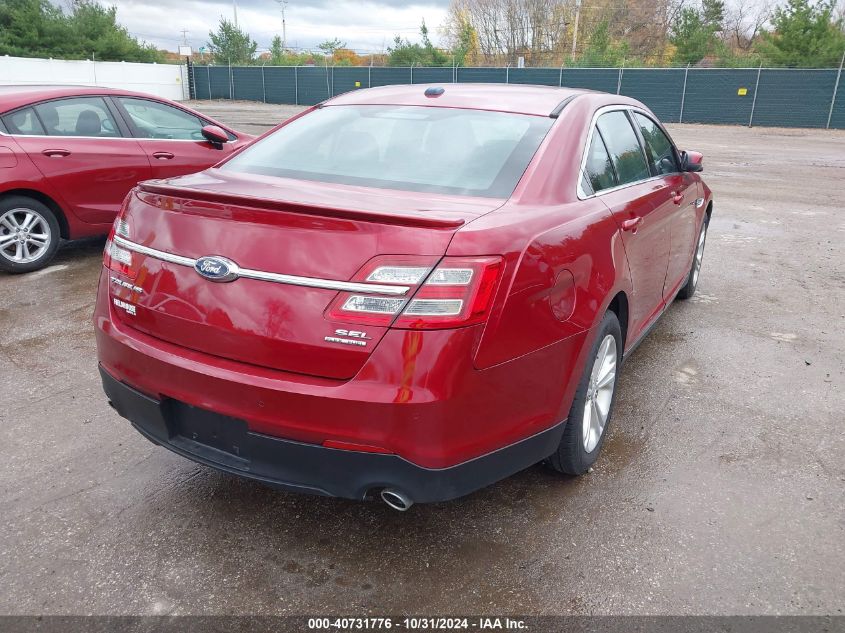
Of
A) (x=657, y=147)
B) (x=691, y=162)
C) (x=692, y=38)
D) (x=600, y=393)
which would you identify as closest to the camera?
(x=600, y=393)

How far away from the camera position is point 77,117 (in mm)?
6273

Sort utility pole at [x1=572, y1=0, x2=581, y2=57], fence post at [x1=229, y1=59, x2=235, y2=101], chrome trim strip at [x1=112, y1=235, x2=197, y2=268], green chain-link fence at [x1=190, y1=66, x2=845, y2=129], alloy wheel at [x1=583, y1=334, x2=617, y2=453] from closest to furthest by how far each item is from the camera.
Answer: chrome trim strip at [x1=112, y1=235, x2=197, y2=268] → alloy wheel at [x1=583, y1=334, x2=617, y2=453] → green chain-link fence at [x1=190, y1=66, x2=845, y2=129] → fence post at [x1=229, y1=59, x2=235, y2=101] → utility pole at [x1=572, y1=0, x2=581, y2=57]

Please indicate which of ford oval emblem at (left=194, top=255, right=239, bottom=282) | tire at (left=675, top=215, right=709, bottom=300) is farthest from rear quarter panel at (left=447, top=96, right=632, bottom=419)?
tire at (left=675, top=215, right=709, bottom=300)

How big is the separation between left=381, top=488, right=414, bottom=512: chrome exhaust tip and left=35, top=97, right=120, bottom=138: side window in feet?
17.7

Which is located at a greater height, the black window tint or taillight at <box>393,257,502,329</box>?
the black window tint

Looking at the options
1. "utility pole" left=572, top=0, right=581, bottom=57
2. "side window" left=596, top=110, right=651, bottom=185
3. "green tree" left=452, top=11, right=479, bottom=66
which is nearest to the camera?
"side window" left=596, top=110, right=651, bottom=185

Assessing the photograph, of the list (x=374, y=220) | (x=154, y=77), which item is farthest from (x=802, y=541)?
(x=154, y=77)

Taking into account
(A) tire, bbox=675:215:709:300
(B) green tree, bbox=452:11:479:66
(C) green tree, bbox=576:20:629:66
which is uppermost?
(B) green tree, bbox=452:11:479:66

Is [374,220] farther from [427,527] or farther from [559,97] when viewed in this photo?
[559,97]

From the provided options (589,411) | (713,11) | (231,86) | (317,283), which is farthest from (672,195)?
(713,11)

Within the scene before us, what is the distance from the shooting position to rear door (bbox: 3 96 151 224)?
19.5 ft

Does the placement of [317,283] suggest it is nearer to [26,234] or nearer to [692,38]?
[26,234]

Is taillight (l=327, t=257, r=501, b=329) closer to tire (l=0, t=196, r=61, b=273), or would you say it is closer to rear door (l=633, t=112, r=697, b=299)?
rear door (l=633, t=112, r=697, b=299)

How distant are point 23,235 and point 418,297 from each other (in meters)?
5.26
